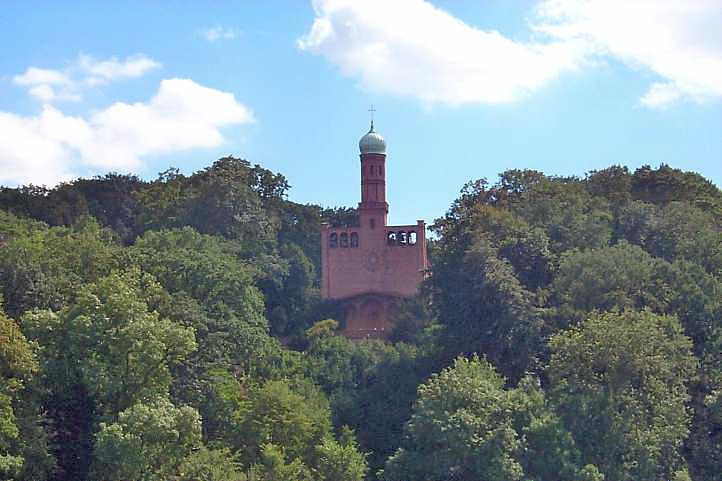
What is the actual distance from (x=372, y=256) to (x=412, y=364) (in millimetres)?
19021

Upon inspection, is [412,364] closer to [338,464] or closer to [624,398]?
[338,464]

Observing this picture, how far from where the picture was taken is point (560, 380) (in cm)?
3484

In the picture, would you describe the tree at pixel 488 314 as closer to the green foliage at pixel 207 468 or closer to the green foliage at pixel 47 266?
the green foliage at pixel 207 468

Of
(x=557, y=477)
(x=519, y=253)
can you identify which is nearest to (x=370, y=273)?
(x=519, y=253)

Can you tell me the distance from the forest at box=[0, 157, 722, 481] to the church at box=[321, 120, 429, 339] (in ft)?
32.3

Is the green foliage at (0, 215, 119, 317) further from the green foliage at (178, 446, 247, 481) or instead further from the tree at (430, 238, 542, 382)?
the tree at (430, 238, 542, 382)

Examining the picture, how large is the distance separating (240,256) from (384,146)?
10157 millimetres

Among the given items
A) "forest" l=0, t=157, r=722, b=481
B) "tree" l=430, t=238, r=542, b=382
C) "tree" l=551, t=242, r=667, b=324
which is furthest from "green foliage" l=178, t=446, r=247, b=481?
"tree" l=551, t=242, r=667, b=324

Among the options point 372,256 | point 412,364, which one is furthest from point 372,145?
point 412,364

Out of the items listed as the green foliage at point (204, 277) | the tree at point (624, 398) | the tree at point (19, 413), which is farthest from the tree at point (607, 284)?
the tree at point (19, 413)

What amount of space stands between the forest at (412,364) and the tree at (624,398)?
6 centimetres

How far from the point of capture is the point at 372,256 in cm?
Answer: 6156

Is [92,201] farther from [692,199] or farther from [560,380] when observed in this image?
[560,380]

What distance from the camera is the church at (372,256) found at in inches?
2403
